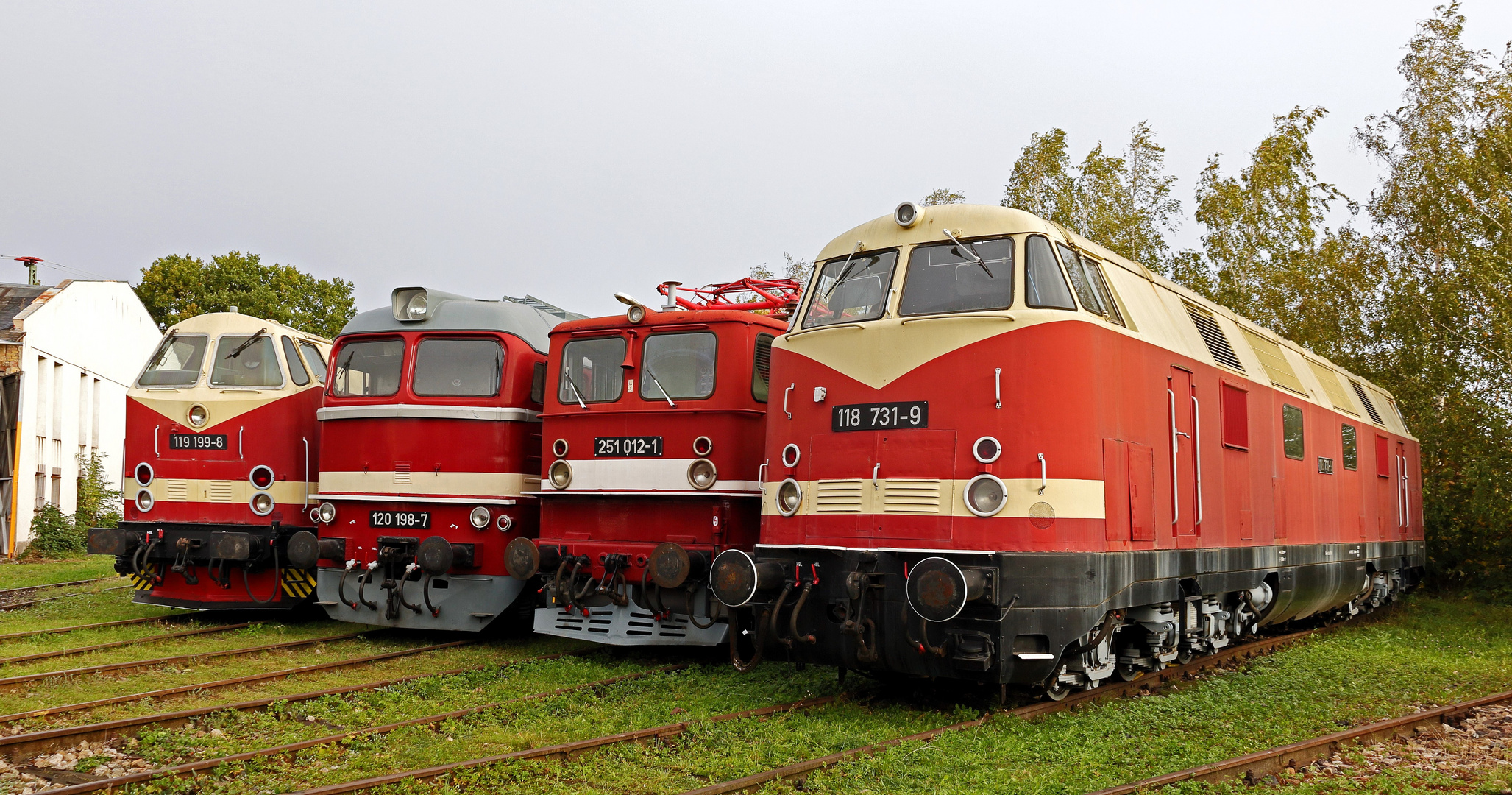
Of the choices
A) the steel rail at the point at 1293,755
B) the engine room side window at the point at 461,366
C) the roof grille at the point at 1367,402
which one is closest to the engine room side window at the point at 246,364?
the engine room side window at the point at 461,366

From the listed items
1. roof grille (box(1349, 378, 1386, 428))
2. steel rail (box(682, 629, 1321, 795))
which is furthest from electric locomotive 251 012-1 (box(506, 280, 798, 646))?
roof grille (box(1349, 378, 1386, 428))

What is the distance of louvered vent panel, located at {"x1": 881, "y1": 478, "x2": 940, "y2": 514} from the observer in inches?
291

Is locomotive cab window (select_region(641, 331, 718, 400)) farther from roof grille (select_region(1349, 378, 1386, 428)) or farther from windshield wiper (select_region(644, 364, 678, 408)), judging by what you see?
roof grille (select_region(1349, 378, 1386, 428))

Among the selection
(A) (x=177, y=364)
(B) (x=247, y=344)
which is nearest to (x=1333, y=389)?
(B) (x=247, y=344)

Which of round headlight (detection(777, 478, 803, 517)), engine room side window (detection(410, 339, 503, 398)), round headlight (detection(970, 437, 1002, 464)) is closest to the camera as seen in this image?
round headlight (detection(970, 437, 1002, 464))

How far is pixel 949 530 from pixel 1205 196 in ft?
67.9

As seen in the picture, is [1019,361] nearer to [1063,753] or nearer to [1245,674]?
[1063,753]

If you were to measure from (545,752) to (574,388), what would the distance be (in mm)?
4740

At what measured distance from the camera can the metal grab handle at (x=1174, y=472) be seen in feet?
28.2

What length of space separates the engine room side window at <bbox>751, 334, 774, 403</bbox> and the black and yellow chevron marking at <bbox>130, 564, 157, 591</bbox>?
7.41 m

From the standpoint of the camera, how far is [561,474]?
35.4ft

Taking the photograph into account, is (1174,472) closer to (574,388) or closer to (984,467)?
(984,467)

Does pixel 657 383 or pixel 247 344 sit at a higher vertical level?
pixel 247 344

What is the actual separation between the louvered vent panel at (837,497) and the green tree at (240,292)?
102ft
